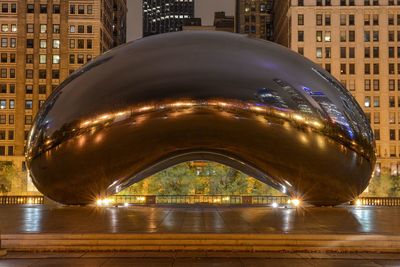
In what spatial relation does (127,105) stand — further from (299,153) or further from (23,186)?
(23,186)

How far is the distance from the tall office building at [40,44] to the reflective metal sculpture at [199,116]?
8543 centimetres

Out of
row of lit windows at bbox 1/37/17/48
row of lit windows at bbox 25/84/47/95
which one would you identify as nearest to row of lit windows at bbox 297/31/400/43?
row of lit windows at bbox 25/84/47/95

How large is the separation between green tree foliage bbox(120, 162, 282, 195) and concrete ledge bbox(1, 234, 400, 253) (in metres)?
51.3

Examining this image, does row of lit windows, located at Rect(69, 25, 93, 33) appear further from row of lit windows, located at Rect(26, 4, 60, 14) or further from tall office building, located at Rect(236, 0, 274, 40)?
tall office building, located at Rect(236, 0, 274, 40)

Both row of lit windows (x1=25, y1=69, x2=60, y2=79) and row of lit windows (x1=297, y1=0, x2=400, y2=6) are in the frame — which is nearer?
row of lit windows (x1=25, y1=69, x2=60, y2=79)

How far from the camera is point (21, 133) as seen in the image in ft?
315

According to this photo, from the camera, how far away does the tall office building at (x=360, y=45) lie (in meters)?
99.3

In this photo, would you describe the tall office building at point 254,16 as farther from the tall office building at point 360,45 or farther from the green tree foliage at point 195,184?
the green tree foliage at point 195,184

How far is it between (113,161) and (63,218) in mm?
1799

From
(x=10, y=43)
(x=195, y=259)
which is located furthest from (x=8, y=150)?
(x=195, y=259)

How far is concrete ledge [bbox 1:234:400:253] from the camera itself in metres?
11.0

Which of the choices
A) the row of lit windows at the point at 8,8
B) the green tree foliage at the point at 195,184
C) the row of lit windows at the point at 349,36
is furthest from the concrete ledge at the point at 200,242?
the row of lit windows at the point at 8,8

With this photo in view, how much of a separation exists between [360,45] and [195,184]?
47293 millimetres

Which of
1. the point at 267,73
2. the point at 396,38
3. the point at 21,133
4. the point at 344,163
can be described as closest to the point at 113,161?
the point at 267,73
